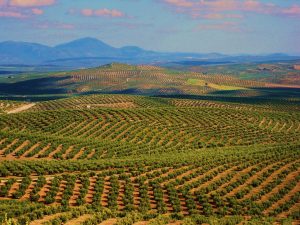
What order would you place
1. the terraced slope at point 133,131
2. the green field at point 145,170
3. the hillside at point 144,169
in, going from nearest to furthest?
the green field at point 145,170
the hillside at point 144,169
the terraced slope at point 133,131

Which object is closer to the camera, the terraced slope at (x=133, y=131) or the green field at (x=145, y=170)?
the green field at (x=145, y=170)

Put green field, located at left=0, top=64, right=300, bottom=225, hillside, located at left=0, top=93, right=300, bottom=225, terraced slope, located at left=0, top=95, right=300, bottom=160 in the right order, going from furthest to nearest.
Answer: terraced slope, located at left=0, top=95, right=300, bottom=160
hillside, located at left=0, top=93, right=300, bottom=225
green field, located at left=0, top=64, right=300, bottom=225

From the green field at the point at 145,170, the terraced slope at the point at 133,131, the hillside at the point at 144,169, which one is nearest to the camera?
the green field at the point at 145,170

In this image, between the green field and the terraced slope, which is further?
the terraced slope

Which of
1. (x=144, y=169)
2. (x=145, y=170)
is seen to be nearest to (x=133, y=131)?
(x=144, y=169)

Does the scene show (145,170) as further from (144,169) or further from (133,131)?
(133,131)

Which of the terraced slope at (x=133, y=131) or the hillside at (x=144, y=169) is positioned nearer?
the hillside at (x=144, y=169)

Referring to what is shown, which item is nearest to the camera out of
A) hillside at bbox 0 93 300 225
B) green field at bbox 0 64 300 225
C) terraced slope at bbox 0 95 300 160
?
green field at bbox 0 64 300 225

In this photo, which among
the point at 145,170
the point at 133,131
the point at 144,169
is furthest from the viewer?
the point at 133,131

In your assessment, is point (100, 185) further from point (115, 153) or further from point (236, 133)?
point (236, 133)
